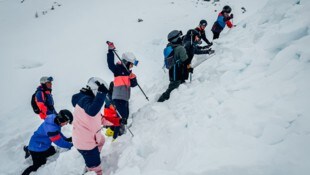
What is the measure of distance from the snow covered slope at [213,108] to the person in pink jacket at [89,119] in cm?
57

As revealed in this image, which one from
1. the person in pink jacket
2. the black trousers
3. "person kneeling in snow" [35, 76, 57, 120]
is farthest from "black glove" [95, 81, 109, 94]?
"person kneeling in snow" [35, 76, 57, 120]

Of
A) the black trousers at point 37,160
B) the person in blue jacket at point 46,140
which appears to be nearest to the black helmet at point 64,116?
the person in blue jacket at point 46,140

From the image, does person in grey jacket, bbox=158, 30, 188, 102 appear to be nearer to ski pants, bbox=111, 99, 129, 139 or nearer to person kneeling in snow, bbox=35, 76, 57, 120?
ski pants, bbox=111, 99, 129, 139

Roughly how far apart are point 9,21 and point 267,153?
19.4 m

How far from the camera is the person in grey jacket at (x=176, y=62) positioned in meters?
5.77

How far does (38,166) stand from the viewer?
18.4ft

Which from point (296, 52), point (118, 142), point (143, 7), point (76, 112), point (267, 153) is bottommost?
point (118, 142)

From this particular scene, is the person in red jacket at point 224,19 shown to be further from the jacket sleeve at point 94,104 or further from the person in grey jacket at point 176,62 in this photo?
the jacket sleeve at point 94,104

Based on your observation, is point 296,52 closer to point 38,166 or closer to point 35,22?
point 38,166

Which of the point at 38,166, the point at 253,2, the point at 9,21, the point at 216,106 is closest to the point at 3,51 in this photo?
the point at 9,21

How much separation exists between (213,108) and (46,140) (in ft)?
13.1

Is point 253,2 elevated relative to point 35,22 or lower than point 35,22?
lower

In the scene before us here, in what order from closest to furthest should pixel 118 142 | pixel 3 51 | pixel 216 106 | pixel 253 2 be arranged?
pixel 216 106 < pixel 118 142 < pixel 3 51 < pixel 253 2

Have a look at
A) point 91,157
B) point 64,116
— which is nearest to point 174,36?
point 64,116
